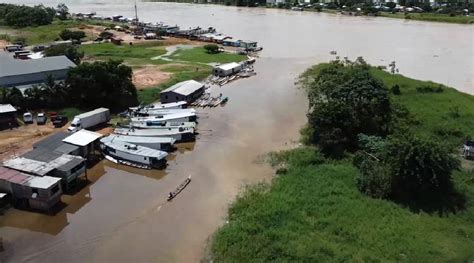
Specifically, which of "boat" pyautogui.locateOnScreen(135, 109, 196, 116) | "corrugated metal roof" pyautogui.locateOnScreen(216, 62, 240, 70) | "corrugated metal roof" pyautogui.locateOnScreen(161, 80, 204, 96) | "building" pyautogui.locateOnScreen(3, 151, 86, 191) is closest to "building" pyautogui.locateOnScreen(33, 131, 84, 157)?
"building" pyautogui.locateOnScreen(3, 151, 86, 191)

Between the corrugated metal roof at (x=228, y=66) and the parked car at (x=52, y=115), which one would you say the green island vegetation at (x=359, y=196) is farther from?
the corrugated metal roof at (x=228, y=66)

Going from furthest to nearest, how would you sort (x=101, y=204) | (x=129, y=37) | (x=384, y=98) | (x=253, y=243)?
(x=129, y=37)
(x=384, y=98)
(x=101, y=204)
(x=253, y=243)

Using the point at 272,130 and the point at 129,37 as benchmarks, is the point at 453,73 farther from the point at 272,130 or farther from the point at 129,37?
the point at 129,37

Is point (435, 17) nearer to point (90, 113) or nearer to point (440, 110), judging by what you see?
point (440, 110)

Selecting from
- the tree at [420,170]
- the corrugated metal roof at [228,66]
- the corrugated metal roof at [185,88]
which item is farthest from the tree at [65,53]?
the tree at [420,170]

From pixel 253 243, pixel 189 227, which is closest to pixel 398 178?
pixel 253 243

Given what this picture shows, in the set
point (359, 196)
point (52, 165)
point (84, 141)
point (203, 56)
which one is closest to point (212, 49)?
point (203, 56)

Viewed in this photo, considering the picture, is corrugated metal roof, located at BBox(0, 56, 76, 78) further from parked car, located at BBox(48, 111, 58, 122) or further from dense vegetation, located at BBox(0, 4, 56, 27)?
dense vegetation, located at BBox(0, 4, 56, 27)
